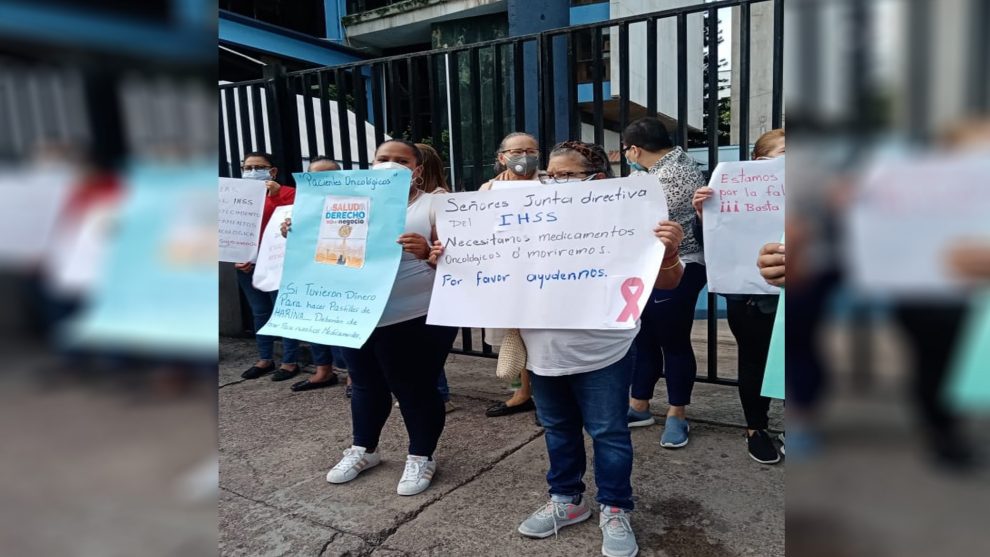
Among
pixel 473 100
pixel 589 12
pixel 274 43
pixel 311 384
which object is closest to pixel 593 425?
pixel 473 100

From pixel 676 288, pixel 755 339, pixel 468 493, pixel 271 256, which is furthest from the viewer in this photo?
pixel 271 256

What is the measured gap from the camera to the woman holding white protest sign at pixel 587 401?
2385 mm

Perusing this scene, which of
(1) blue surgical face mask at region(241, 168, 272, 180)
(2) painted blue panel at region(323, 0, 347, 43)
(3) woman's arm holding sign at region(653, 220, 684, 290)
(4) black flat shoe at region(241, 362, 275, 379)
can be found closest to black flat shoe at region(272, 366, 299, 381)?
(4) black flat shoe at region(241, 362, 275, 379)

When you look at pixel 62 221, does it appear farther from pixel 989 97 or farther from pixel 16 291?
pixel 989 97

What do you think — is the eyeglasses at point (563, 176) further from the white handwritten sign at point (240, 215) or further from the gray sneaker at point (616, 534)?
the white handwritten sign at point (240, 215)

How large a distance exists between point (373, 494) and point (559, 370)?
1.21 m

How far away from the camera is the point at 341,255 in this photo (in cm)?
293

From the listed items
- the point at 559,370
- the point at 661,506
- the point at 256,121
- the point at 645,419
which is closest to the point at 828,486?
the point at 559,370

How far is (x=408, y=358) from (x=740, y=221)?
1636 mm

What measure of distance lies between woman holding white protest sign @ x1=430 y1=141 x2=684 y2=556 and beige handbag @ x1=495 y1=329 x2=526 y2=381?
4 centimetres

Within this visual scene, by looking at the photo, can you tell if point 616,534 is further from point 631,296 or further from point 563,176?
point 563,176

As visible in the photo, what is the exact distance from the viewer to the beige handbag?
8.27ft

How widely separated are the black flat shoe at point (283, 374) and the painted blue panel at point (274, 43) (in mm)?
7507

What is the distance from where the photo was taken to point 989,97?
33 centimetres
